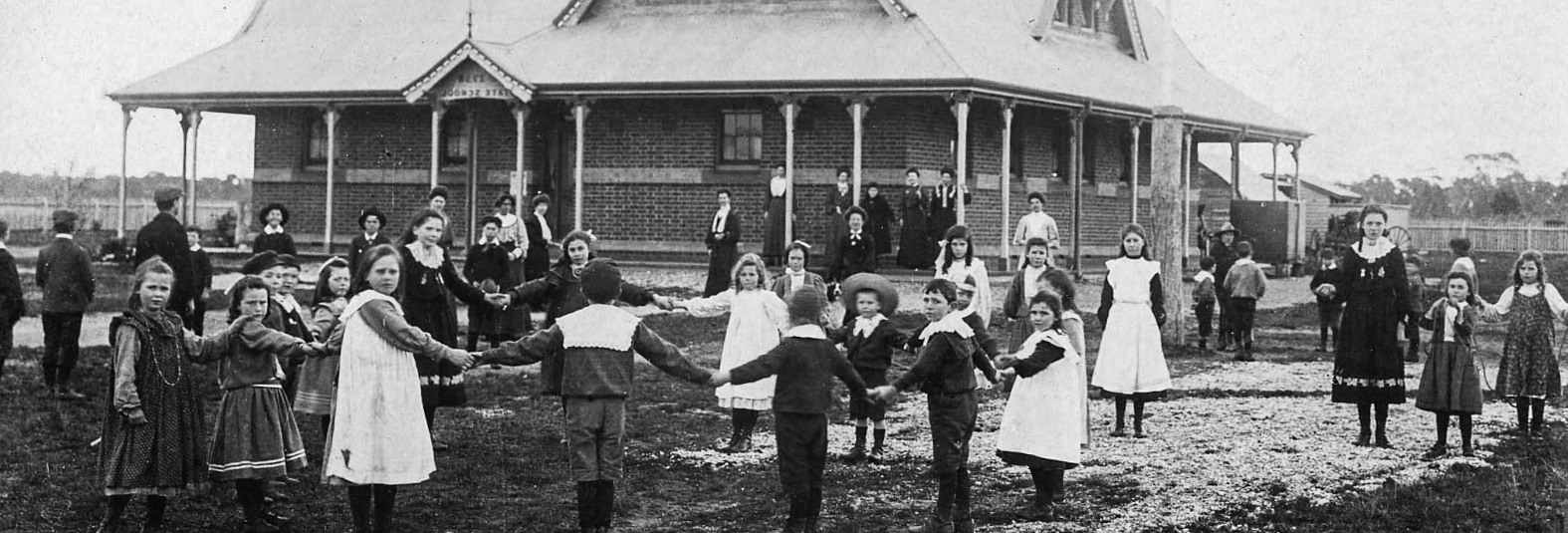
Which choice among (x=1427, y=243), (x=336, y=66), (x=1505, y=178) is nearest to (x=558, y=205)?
(x=336, y=66)

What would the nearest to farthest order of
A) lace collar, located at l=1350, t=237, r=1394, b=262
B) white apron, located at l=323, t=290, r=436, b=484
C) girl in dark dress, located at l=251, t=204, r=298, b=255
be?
1. white apron, located at l=323, t=290, r=436, b=484
2. lace collar, located at l=1350, t=237, r=1394, b=262
3. girl in dark dress, located at l=251, t=204, r=298, b=255

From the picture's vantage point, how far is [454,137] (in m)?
28.0

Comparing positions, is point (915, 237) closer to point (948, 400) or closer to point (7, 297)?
point (7, 297)

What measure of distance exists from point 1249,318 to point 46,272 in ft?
36.6

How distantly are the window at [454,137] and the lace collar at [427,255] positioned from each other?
1803cm

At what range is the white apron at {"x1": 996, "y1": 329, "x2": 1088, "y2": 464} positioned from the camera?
799 cm

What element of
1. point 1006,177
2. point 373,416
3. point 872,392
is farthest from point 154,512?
point 1006,177

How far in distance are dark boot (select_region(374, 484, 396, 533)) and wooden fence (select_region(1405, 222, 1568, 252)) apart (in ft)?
158

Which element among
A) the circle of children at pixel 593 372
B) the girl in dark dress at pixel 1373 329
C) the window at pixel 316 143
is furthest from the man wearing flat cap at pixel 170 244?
the window at pixel 316 143

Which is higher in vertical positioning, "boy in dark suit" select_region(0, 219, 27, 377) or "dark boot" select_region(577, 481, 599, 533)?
"boy in dark suit" select_region(0, 219, 27, 377)

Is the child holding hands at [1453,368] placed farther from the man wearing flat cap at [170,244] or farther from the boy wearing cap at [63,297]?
the boy wearing cap at [63,297]

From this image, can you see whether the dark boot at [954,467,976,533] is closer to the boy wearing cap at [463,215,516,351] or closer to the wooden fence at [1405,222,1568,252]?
the boy wearing cap at [463,215,516,351]

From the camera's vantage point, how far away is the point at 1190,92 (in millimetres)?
30281

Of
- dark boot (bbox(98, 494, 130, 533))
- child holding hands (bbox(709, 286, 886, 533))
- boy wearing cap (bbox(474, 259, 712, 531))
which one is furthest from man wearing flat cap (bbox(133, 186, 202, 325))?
child holding hands (bbox(709, 286, 886, 533))
